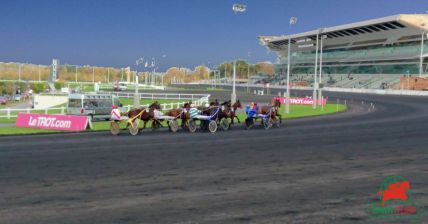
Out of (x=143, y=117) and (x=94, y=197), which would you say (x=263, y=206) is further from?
(x=143, y=117)

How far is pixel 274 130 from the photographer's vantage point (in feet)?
77.1

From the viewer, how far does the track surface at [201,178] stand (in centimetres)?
767

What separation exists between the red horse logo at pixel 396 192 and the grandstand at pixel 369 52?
6302 cm

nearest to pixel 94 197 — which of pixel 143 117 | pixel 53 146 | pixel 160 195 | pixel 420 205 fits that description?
pixel 160 195

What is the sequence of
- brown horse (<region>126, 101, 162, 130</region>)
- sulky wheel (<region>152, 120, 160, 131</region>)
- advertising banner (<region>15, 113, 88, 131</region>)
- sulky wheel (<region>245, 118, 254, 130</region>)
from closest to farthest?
brown horse (<region>126, 101, 162, 130</region>), sulky wheel (<region>152, 120, 160, 131</region>), advertising banner (<region>15, 113, 88, 131</region>), sulky wheel (<region>245, 118, 254, 130</region>)

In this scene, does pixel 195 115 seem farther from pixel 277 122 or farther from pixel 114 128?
pixel 277 122

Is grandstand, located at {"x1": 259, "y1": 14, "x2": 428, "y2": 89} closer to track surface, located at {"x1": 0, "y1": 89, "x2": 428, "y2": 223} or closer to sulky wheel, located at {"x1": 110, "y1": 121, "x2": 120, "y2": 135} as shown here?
sulky wheel, located at {"x1": 110, "y1": 121, "x2": 120, "y2": 135}

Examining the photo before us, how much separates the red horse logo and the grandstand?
207ft

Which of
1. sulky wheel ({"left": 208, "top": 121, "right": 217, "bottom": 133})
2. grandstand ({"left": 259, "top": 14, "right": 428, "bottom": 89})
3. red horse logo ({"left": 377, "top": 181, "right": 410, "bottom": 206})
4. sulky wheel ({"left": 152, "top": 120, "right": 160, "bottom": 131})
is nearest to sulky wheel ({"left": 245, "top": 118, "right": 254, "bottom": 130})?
sulky wheel ({"left": 208, "top": 121, "right": 217, "bottom": 133})

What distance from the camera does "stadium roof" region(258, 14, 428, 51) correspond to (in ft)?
283

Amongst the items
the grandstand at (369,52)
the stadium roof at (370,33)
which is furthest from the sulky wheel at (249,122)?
the stadium roof at (370,33)

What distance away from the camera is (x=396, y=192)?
388 inches

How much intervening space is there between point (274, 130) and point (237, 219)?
1644cm

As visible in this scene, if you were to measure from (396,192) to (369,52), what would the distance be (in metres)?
97.9
